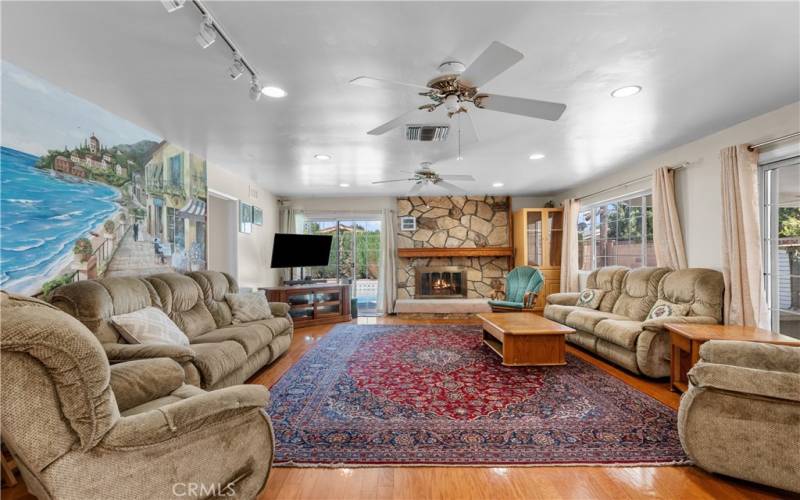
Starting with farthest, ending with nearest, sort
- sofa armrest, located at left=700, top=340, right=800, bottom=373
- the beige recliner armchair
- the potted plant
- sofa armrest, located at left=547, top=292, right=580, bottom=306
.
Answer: sofa armrest, located at left=547, top=292, right=580, bottom=306, the potted plant, sofa armrest, located at left=700, top=340, right=800, bottom=373, the beige recliner armchair

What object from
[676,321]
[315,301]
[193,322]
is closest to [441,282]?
[315,301]

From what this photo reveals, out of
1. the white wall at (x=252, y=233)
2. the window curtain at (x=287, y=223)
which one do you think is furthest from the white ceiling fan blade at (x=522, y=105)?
the window curtain at (x=287, y=223)

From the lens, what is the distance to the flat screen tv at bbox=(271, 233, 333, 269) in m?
5.84

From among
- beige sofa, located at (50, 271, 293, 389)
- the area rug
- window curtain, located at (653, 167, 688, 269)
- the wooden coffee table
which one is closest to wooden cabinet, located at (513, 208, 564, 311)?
window curtain, located at (653, 167, 688, 269)

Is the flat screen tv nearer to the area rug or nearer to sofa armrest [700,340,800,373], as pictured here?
the area rug

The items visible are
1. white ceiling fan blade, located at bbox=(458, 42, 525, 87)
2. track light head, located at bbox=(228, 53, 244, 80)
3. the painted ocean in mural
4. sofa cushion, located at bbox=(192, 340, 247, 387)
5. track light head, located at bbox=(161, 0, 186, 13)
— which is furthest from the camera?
sofa cushion, located at bbox=(192, 340, 247, 387)

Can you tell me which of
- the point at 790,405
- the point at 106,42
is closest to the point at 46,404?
the point at 106,42

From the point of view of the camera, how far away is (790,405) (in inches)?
64.2

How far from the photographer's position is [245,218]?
5312 millimetres

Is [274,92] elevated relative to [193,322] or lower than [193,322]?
elevated

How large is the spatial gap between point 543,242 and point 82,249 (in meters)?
6.45

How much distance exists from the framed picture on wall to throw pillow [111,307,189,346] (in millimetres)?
2629

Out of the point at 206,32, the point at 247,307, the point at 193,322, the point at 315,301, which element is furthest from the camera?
the point at 315,301

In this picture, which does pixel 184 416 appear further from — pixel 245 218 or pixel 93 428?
pixel 245 218
